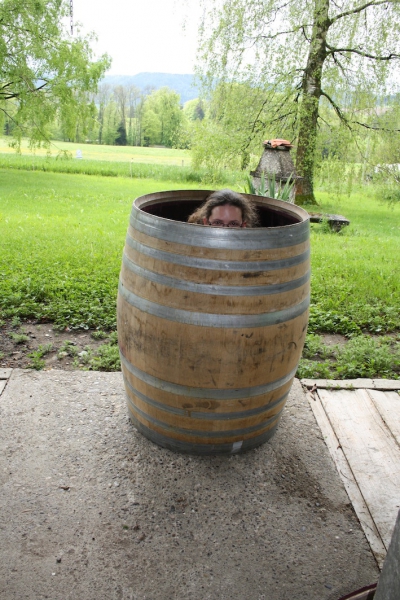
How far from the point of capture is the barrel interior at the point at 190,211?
279cm

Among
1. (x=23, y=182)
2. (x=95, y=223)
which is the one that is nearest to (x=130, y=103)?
(x=23, y=182)

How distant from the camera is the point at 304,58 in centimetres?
1241

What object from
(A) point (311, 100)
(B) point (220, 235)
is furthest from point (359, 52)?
(B) point (220, 235)

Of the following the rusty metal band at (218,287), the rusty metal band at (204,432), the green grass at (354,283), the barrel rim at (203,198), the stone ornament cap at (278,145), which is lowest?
the rusty metal band at (204,432)

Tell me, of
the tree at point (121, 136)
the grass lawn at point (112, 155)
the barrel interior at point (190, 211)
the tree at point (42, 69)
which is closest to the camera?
the barrel interior at point (190, 211)

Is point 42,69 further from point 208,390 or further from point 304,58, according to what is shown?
point 208,390

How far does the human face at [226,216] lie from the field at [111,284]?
1.38 metres

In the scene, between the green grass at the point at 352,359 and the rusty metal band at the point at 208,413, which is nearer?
the rusty metal band at the point at 208,413

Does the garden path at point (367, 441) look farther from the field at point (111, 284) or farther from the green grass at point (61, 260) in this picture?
the green grass at point (61, 260)

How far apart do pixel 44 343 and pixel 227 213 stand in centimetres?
196

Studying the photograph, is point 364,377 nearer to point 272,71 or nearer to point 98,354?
point 98,354

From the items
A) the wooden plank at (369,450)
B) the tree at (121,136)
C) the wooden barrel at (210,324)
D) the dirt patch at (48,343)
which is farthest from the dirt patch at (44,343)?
the tree at (121,136)

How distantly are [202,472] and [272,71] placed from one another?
39.8 feet

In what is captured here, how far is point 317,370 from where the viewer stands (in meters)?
3.57
